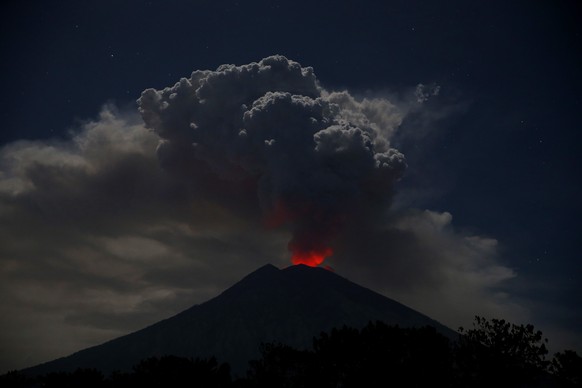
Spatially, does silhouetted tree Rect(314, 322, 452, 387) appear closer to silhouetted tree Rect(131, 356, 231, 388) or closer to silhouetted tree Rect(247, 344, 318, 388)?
silhouetted tree Rect(247, 344, 318, 388)

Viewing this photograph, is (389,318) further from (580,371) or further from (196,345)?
(580,371)

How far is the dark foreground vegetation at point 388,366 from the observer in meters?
46.7

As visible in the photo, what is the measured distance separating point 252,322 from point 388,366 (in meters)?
110

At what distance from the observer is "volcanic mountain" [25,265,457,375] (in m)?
141

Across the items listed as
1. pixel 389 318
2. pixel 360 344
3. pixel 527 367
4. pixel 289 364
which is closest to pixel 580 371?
pixel 527 367

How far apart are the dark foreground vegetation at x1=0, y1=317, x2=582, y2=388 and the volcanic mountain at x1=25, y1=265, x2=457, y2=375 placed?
77.6 metres

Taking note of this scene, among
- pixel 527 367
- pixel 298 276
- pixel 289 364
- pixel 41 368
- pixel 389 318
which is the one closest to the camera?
pixel 527 367

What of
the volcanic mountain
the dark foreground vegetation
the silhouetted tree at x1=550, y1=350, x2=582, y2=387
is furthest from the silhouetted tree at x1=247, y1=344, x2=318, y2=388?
the volcanic mountain

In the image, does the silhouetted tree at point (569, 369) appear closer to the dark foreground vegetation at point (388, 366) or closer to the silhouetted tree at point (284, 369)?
the dark foreground vegetation at point (388, 366)

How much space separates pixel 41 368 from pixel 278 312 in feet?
219

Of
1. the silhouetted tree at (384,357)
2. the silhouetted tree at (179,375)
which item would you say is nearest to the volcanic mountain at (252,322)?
the silhouetted tree at (179,375)

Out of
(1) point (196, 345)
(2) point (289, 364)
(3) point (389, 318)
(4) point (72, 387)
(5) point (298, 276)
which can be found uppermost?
(5) point (298, 276)

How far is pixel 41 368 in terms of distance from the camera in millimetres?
142125

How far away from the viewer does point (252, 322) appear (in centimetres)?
15462
